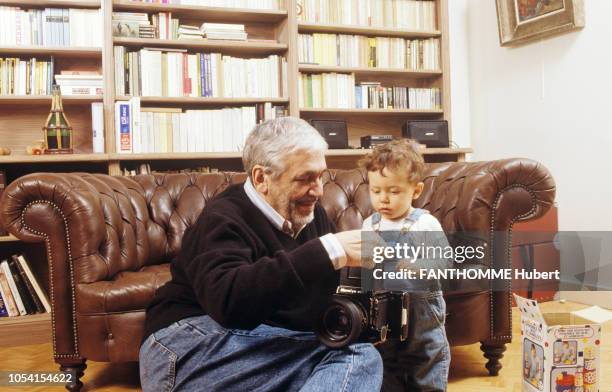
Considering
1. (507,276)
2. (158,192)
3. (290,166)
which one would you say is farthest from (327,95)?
(290,166)

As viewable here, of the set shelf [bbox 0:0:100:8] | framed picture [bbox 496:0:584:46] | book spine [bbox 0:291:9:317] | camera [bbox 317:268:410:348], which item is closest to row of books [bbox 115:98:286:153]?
shelf [bbox 0:0:100:8]

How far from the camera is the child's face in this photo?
1.47 meters

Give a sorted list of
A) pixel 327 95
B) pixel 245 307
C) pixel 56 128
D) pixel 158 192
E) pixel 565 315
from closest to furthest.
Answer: pixel 245 307, pixel 565 315, pixel 158 192, pixel 56 128, pixel 327 95

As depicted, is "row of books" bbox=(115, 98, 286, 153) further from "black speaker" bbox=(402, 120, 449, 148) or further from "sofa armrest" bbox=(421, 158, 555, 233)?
"sofa armrest" bbox=(421, 158, 555, 233)

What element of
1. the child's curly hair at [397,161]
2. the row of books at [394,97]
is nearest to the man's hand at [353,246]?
the child's curly hair at [397,161]

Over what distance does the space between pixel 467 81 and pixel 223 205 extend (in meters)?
3.28

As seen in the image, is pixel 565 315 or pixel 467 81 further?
pixel 467 81

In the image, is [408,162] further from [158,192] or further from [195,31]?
[195,31]

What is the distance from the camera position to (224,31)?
337cm

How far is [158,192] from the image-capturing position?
2.42 meters

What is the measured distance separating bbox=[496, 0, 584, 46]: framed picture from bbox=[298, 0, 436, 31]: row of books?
18.5 inches

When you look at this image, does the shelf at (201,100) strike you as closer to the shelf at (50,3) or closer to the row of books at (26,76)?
the row of books at (26,76)

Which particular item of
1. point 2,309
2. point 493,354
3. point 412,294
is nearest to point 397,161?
point 412,294

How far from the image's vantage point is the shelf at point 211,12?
127 inches
